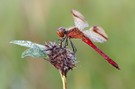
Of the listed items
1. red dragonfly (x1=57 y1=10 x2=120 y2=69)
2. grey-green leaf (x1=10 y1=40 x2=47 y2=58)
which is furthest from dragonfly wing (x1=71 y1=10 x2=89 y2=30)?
grey-green leaf (x1=10 y1=40 x2=47 y2=58)

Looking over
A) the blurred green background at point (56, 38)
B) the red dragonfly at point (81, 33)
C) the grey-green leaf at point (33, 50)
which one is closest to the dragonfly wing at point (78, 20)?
the red dragonfly at point (81, 33)

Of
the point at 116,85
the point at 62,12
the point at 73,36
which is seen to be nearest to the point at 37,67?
the point at 116,85

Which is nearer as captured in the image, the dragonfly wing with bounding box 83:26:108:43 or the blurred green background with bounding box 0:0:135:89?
the dragonfly wing with bounding box 83:26:108:43

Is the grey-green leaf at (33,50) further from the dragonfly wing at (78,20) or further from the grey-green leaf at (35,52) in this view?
the dragonfly wing at (78,20)

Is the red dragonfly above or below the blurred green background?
below

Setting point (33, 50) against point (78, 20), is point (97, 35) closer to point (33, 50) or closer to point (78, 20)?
point (78, 20)

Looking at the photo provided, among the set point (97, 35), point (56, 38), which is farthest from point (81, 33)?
point (56, 38)

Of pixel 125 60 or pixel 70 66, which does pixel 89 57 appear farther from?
pixel 70 66

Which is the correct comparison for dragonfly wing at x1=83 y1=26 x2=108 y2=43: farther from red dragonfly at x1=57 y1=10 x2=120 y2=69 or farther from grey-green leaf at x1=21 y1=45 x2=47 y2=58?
grey-green leaf at x1=21 y1=45 x2=47 y2=58
